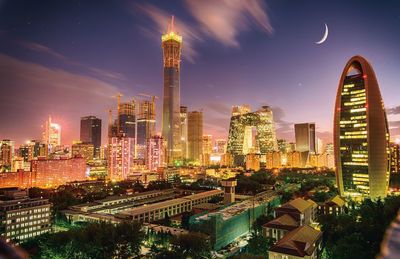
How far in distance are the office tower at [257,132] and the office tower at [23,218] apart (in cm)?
3356

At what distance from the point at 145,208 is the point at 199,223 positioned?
342 cm

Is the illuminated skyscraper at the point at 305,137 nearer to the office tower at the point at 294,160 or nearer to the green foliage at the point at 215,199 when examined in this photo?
the office tower at the point at 294,160

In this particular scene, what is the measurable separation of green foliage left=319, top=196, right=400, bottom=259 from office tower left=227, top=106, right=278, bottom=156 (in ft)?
110

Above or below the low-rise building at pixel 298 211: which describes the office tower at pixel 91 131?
above

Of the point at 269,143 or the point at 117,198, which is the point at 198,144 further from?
the point at 117,198

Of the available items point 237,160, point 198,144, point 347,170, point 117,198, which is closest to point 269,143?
point 237,160

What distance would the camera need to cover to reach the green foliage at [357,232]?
5523mm

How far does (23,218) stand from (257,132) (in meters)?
36.5

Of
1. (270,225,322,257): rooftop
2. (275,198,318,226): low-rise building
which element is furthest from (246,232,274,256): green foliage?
(275,198,318,226): low-rise building

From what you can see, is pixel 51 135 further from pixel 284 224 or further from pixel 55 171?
pixel 284 224

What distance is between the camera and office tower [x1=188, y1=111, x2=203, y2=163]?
4602 cm

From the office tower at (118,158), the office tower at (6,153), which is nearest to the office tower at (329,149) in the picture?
the office tower at (118,158)

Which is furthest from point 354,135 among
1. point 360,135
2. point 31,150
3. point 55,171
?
point 31,150

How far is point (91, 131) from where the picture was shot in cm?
5112
